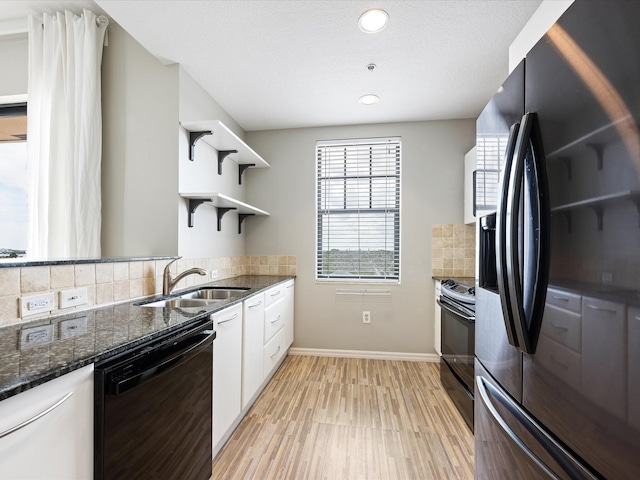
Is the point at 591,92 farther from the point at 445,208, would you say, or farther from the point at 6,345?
the point at 445,208

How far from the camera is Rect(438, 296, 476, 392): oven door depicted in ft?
6.39

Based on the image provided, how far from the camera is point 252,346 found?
2.14 meters

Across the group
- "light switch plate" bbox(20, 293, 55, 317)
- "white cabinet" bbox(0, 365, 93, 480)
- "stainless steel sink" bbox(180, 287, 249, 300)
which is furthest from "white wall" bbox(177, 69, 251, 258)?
"white cabinet" bbox(0, 365, 93, 480)

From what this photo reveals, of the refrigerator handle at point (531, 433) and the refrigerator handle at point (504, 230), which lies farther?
the refrigerator handle at point (504, 230)

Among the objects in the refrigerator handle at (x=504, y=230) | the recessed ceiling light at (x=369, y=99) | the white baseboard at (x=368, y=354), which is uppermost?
the recessed ceiling light at (x=369, y=99)

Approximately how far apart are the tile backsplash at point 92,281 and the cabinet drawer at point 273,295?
0.57 m

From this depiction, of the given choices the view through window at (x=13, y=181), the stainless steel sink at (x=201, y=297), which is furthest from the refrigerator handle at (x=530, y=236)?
the view through window at (x=13, y=181)

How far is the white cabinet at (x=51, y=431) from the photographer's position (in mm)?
687

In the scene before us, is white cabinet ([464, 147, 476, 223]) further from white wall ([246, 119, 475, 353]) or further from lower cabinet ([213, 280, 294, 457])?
lower cabinet ([213, 280, 294, 457])

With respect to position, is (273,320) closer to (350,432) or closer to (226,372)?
(226,372)

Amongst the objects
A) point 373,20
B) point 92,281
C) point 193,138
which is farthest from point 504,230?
point 193,138

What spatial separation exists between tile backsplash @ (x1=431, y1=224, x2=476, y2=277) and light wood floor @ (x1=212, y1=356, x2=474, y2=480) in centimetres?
108

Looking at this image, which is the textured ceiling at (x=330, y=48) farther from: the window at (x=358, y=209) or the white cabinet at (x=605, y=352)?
the white cabinet at (x=605, y=352)

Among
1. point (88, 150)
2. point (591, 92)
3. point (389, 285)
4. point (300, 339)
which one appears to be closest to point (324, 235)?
point (389, 285)
